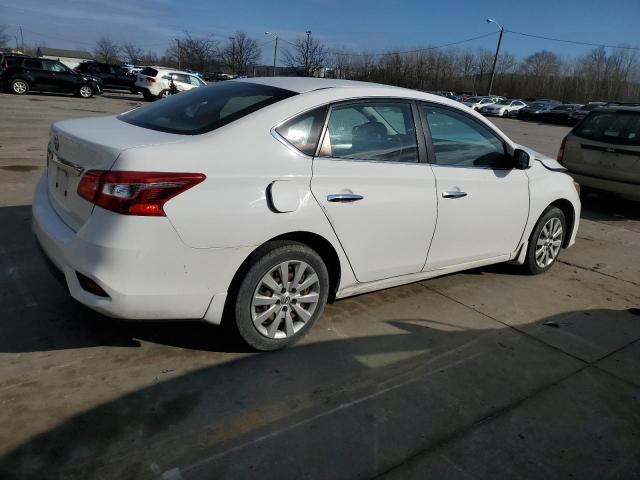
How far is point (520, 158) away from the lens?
14.2 ft

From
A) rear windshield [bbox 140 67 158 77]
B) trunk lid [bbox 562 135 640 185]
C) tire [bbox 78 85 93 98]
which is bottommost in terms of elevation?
tire [bbox 78 85 93 98]

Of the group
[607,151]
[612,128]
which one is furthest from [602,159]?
[612,128]

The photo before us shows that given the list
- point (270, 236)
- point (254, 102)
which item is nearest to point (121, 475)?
point (270, 236)

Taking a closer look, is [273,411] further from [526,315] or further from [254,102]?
[526,315]

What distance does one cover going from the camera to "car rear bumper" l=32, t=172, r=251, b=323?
2602 mm

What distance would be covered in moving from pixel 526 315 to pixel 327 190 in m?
2.09

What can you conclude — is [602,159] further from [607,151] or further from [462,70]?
[462,70]

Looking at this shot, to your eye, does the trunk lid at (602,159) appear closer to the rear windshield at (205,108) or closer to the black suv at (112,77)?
the rear windshield at (205,108)

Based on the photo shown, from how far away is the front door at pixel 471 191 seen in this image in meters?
3.86

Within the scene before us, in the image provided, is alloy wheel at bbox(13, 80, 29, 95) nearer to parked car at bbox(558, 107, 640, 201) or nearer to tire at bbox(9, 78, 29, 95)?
tire at bbox(9, 78, 29, 95)

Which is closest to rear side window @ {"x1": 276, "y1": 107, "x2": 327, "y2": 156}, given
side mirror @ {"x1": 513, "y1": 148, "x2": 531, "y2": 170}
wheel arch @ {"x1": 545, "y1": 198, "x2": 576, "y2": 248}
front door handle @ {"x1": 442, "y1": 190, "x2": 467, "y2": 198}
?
front door handle @ {"x1": 442, "y1": 190, "x2": 467, "y2": 198}

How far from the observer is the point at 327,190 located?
10.4 ft

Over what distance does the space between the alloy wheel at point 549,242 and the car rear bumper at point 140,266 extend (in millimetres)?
3178

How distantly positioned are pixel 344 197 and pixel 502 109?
150ft
